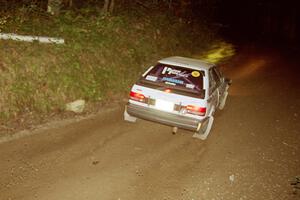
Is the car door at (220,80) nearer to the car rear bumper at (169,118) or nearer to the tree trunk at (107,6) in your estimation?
the car rear bumper at (169,118)

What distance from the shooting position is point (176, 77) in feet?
24.1

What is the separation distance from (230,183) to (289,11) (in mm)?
54674

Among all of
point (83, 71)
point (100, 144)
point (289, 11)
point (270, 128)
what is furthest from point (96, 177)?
point (289, 11)

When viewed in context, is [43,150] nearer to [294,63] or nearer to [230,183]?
[230,183]

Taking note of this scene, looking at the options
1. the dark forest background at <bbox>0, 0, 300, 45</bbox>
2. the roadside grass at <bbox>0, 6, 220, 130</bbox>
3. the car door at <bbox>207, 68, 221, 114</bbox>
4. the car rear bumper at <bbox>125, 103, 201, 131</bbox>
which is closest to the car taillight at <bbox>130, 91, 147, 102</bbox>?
the car rear bumper at <bbox>125, 103, 201, 131</bbox>

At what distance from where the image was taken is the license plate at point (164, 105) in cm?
689

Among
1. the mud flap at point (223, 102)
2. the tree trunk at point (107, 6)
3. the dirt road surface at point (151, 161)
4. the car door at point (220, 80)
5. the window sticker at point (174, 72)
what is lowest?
the dirt road surface at point (151, 161)

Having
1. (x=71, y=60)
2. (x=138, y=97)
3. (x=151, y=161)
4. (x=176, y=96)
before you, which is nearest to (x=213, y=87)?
(x=176, y=96)

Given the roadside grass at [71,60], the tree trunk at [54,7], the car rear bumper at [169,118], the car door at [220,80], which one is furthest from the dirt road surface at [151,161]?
the tree trunk at [54,7]

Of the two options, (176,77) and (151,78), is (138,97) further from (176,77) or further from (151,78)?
(176,77)

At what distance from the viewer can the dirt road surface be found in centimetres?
532

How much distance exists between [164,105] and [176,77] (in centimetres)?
84

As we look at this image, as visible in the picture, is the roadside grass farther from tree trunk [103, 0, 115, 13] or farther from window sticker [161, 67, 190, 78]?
window sticker [161, 67, 190, 78]

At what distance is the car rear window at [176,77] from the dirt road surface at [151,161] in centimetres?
132
